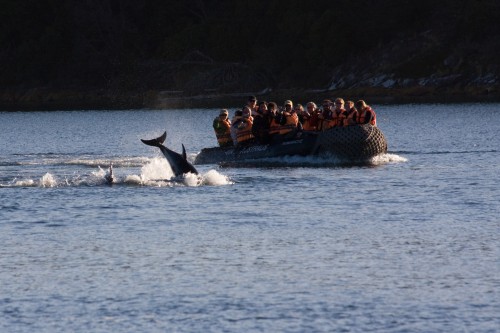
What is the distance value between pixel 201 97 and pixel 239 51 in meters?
5.16

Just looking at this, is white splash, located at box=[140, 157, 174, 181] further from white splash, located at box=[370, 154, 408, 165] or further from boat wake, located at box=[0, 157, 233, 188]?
white splash, located at box=[370, 154, 408, 165]

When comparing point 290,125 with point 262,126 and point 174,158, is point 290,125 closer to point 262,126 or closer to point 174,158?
point 262,126

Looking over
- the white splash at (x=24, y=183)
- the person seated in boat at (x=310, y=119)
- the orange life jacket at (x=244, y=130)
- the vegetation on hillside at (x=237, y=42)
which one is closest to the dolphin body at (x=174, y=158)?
the white splash at (x=24, y=183)

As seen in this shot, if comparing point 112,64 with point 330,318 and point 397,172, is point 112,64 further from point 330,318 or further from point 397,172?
point 330,318

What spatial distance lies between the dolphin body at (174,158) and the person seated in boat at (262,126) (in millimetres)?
5322

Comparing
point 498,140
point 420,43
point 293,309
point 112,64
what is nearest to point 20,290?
point 293,309

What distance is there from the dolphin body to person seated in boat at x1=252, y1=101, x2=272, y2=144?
532cm

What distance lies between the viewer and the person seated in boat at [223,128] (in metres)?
38.5

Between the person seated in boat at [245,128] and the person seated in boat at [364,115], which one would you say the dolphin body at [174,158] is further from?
the person seated in boat at [364,115]

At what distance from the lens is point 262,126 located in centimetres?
3712

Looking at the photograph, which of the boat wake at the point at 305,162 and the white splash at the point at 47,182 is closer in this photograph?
the white splash at the point at 47,182

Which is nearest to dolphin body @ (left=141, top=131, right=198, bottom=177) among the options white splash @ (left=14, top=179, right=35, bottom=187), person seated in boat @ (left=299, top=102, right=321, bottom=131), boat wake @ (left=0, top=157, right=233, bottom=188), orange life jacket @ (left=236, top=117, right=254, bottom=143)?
boat wake @ (left=0, top=157, right=233, bottom=188)

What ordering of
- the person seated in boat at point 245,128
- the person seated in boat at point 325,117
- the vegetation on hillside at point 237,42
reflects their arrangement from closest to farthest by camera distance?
the person seated in boat at point 245,128 < the person seated in boat at point 325,117 < the vegetation on hillside at point 237,42

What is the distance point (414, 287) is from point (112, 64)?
4331 inches
